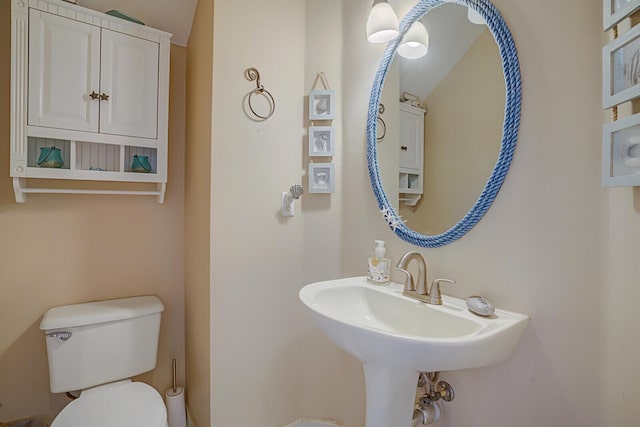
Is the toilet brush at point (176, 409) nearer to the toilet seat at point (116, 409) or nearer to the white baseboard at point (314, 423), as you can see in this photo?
the toilet seat at point (116, 409)

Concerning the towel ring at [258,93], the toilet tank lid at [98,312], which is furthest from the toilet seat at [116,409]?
the towel ring at [258,93]

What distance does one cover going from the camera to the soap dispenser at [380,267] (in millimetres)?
1201

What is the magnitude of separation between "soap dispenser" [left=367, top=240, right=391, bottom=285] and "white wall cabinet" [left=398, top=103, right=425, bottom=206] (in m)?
0.23

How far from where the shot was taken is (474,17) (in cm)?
96

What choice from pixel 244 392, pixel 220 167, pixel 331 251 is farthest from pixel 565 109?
pixel 244 392

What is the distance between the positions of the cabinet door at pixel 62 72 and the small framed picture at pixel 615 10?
1850 millimetres

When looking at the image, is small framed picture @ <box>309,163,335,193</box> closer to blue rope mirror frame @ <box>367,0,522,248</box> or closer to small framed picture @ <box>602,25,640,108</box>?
blue rope mirror frame @ <box>367,0,522,248</box>

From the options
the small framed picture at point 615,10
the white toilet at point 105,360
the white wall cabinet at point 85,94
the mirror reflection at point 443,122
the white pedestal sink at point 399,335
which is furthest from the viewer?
the white wall cabinet at point 85,94

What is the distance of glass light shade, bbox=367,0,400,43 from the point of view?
113 cm

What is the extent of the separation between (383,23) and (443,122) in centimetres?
45

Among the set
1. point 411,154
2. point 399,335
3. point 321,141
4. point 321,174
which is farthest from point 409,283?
point 321,141

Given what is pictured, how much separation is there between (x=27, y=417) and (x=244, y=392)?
1143 millimetres

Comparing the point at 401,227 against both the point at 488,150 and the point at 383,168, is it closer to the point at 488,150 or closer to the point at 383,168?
the point at 383,168

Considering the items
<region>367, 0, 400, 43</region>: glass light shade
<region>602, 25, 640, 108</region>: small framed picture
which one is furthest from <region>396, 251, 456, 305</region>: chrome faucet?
<region>367, 0, 400, 43</region>: glass light shade
